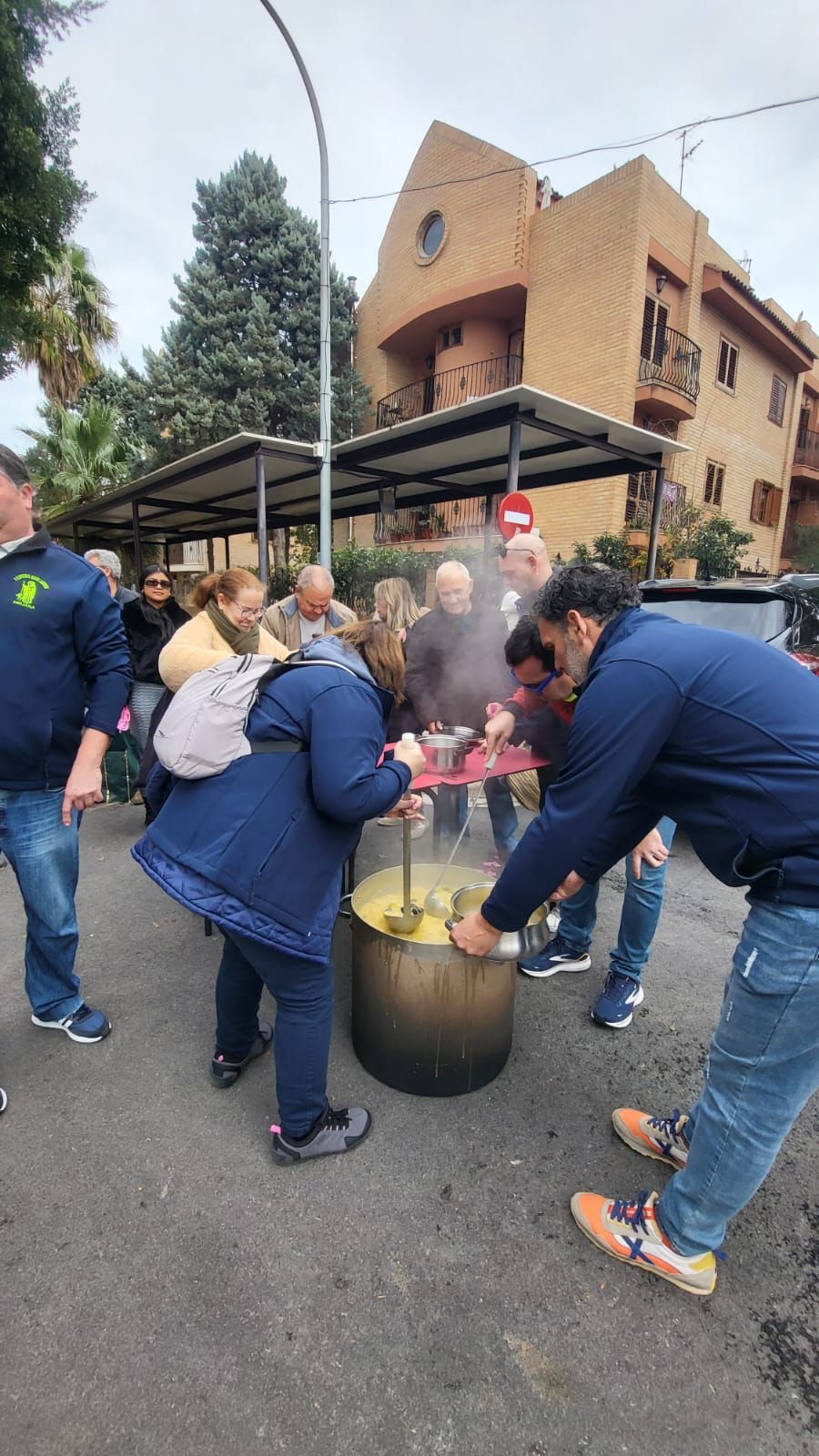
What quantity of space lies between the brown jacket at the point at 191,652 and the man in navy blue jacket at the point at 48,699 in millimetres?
699

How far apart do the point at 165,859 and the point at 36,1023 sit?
148cm

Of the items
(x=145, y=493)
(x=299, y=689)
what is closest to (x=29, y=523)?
(x=299, y=689)

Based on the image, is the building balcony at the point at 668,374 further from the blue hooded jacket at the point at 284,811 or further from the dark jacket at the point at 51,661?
the blue hooded jacket at the point at 284,811

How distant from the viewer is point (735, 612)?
4.62 m

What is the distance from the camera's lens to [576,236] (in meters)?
13.7

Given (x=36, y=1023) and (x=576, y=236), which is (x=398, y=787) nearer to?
(x=36, y=1023)

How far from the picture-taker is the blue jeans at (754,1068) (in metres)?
1.41

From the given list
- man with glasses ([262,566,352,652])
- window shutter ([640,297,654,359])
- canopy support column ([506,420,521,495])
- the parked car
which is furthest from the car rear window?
window shutter ([640,297,654,359])

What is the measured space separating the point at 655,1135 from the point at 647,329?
1603 cm

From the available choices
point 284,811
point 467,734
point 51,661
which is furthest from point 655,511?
point 284,811

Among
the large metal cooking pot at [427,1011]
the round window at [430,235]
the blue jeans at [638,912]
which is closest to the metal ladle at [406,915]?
the large metal cooking pot at [427,1011]

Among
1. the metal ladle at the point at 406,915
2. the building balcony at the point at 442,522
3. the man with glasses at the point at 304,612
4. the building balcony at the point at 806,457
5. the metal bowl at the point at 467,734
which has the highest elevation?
the building balcony at the point at 806,457

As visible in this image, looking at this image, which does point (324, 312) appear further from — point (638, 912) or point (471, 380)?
point (471, 380)

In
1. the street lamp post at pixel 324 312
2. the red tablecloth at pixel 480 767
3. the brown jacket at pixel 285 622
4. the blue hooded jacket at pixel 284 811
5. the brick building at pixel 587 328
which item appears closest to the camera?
the blue hooded jacket at pixel 284 811
